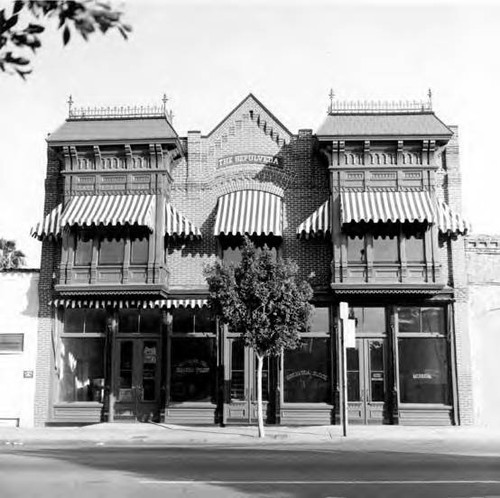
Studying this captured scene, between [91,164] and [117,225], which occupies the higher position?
[91,164]

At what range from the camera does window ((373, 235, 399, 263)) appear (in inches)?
863

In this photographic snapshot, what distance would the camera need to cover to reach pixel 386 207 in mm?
21594

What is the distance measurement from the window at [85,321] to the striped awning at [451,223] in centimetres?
1085

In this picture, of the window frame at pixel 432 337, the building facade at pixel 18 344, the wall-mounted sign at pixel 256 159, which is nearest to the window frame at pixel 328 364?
the window frame at pixel 432 337

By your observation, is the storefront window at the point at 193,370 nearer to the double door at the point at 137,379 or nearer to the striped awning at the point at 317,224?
the double door at the point at 137,379

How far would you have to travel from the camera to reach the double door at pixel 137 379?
22.3m

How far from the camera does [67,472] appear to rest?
12.3 meters

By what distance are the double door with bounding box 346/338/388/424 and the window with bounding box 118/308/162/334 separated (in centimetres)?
614

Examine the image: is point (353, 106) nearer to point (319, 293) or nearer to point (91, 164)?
point (319, 293)

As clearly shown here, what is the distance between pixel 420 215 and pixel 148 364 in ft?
31.4

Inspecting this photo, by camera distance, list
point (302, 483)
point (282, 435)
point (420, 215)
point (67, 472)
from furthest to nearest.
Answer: point (420, 215) < point (282, 435) < point (67, 472) < point (302, 483)

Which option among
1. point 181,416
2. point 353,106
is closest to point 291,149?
point 353,106

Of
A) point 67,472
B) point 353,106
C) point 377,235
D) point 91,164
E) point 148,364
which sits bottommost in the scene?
point 67,472

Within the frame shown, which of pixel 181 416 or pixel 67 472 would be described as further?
pixel 181 416
